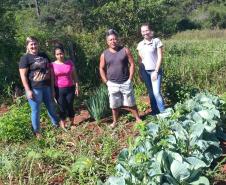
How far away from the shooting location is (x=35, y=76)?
18.9ft

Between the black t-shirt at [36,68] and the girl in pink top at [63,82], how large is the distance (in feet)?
0.42

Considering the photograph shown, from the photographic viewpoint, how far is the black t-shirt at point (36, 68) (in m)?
5.67

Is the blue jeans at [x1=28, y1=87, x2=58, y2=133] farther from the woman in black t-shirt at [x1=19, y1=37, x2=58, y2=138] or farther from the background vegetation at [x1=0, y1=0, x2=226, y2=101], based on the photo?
the background vegetation at [x1=0, y1=0, x2=226, y2=101]

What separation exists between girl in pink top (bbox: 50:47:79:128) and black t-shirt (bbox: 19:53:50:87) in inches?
5.1

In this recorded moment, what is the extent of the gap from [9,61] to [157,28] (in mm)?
9276

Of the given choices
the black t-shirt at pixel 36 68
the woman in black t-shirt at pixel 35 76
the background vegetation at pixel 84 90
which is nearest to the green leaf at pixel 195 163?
the background vegetation at pixel 84 90

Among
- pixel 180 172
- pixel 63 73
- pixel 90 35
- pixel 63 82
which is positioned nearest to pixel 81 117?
pixel 63 82

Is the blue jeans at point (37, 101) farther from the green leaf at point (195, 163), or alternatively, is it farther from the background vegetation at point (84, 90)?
the green leaf at point (195, 163)

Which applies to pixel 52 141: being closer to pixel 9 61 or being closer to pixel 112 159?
pixel 112 159

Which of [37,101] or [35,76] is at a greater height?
[35,76]

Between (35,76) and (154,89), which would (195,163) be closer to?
(154,89)

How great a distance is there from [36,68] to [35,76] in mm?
113

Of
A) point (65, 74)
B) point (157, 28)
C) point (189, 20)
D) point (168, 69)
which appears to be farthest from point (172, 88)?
point (189, 20)

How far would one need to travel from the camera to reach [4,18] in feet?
29.5
